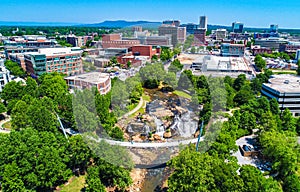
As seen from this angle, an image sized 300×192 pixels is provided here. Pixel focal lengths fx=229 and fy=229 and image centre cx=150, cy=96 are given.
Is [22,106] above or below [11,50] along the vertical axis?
below

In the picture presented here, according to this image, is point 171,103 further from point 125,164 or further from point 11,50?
point 11,50

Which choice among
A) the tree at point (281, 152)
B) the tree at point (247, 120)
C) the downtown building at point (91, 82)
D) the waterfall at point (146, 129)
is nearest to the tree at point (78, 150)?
the waterfall at point (146, 129)

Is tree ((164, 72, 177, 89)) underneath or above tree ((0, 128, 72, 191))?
above

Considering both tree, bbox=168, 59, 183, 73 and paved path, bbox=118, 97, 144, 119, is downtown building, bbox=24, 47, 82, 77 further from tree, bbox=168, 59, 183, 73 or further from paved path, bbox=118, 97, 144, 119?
paved path, bbox=118, 97, 144, 119

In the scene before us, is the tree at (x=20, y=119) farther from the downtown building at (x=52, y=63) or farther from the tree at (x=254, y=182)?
the downtown building at (x=52, y=63)

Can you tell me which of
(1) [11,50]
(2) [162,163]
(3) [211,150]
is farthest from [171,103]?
(1) [11,50]

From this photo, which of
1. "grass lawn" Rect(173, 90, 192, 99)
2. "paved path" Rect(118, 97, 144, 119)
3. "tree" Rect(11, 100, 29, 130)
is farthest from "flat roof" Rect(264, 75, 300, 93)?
"tree" Rect(11, 100, 29, 130)
